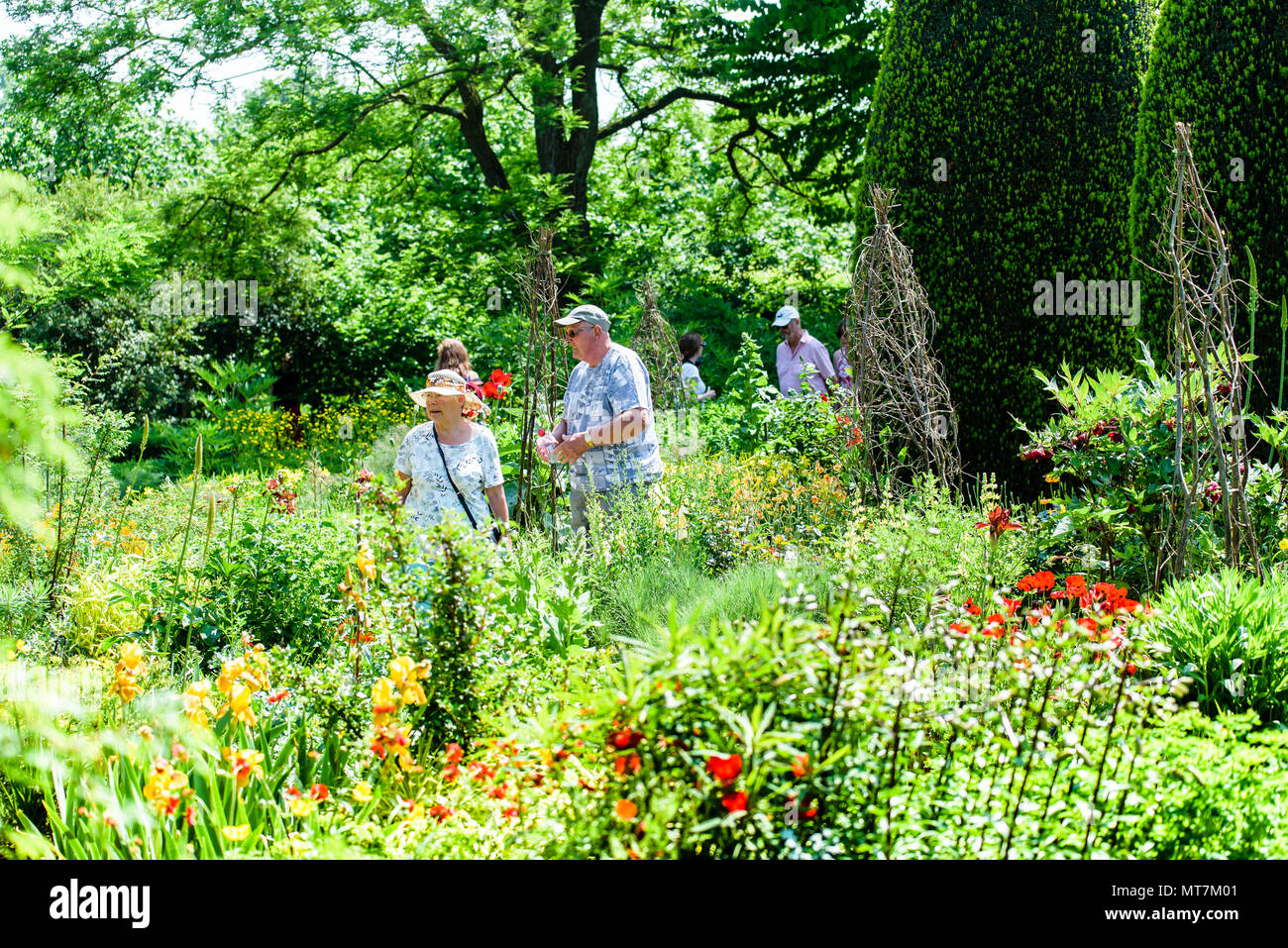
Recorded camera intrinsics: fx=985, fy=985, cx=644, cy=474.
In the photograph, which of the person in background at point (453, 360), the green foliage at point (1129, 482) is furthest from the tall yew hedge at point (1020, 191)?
the person in background at point (453, 360)

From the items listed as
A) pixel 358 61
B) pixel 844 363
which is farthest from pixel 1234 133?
pixel 358 61

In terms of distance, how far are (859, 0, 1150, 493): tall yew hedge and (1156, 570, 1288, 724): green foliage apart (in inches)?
131

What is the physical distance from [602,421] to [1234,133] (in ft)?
13.7

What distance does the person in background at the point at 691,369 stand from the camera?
8.98 m

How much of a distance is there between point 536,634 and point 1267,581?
281cm

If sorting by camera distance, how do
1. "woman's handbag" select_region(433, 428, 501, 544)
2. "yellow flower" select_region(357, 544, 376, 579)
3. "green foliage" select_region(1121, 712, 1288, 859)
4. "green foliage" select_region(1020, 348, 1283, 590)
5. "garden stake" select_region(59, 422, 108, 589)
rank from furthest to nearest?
"garden stake" select_region(59, 422, 108, 589) < "woman's handbag" select_region(433, 428, 501, 544) < "green foliage" select_region(1020, 348, 1283, 590) < "yellow flower" select_region(357, 544, 376, 579) < "green foliage" select_region(1121, 712, 1288, 859)

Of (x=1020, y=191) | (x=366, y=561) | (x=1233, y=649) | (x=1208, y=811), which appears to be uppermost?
(x=1020, y=191)

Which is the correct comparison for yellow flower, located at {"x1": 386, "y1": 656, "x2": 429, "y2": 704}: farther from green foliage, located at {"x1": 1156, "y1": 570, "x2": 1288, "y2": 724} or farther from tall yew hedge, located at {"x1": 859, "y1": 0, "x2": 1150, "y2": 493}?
tall yew hedge, located at {"x1": 859, "y1": 0, "x2": 1150, "y2": 493}

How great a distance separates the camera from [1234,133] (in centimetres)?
587

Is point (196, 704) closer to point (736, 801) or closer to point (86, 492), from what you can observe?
point (736, 801)

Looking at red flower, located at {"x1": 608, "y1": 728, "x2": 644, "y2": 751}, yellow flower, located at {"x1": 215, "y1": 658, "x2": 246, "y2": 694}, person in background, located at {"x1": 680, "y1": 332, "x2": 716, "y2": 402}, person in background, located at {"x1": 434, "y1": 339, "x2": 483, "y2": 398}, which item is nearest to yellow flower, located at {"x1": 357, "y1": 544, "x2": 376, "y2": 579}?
yellow flower, located at {"x1": 215, "y1": 658, "x2": 246, "y2": 694}

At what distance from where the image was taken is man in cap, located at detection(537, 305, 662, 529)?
5113 millimetres
